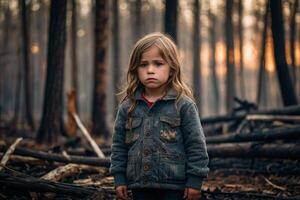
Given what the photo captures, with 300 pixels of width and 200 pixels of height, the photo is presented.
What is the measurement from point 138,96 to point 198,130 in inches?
21.5

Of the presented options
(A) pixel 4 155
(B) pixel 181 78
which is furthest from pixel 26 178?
(B) pixel 181 78

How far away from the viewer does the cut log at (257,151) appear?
5.14 metres

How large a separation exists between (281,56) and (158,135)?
6.67 meters

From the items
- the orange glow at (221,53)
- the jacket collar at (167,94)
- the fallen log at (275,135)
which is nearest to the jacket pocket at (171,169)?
the jacket collar at (167,94)

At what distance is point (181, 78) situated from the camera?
2.99 metres

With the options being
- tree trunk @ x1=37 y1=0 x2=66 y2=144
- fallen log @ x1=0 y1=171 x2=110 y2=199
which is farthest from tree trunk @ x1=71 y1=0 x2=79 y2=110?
fallen log @ x1=0 y1=171 x2=110 y2=199

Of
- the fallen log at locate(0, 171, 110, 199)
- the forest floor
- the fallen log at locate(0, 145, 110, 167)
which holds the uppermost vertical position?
the fallen log at locate(0, 145, 110, 167)

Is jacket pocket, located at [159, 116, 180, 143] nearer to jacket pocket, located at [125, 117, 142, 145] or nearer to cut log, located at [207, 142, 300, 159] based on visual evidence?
jacket pocket, located at [125, 117, 142, 145]

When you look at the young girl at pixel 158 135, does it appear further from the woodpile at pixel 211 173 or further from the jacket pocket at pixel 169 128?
the woodpile at pixel 211 173

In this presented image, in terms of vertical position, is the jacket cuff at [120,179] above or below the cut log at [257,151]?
above

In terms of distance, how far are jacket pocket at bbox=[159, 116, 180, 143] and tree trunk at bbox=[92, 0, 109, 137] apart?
9.11 metres

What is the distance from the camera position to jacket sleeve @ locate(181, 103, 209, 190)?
269 centimetres

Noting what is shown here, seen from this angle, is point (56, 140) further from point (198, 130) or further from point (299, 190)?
point (198, 130)

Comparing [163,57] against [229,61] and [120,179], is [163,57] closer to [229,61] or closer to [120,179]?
[120,179]
